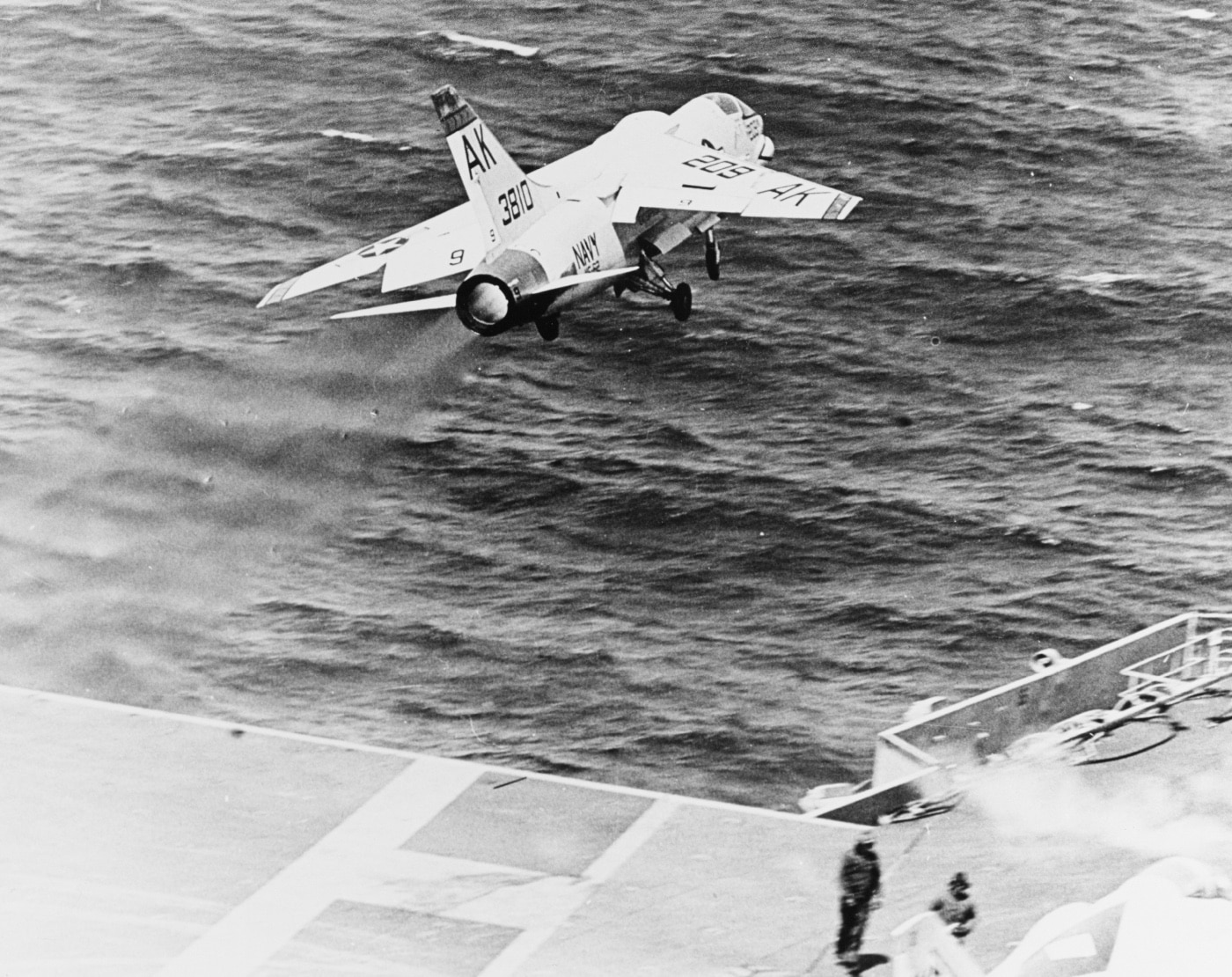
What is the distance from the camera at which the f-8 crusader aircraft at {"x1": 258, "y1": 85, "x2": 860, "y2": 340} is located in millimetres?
50438

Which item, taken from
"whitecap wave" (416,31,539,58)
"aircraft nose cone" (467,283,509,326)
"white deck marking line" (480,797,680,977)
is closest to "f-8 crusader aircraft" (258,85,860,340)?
"aircraft nose cone" (467,283,509,326)

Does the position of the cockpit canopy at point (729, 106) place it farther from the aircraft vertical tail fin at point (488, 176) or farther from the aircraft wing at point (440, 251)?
the aircraft vertical tail fin at point (488, 176)

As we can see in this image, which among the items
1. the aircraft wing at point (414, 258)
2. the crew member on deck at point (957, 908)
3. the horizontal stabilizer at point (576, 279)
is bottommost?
the crew member on deck at point (957, 908)

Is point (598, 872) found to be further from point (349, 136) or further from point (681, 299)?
point (349, 136)

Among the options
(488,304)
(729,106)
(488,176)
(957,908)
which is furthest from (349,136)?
(957,908)

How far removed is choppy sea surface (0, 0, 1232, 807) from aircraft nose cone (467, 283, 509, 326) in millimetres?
21249

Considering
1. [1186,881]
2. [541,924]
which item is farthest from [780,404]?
[1186,881]

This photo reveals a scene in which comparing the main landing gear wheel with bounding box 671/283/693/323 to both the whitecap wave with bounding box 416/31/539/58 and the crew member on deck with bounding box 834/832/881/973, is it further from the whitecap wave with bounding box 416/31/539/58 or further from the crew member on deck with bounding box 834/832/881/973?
the whitecap wave with bounding box 416/31/539/58

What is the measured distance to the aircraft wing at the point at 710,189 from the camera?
55562 mm

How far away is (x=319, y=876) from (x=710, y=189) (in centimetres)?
2544

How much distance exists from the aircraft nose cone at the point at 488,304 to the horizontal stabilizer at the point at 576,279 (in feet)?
2.42

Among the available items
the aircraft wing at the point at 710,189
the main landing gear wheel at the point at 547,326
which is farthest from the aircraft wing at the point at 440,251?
the aircraft wing at the point at 710,189

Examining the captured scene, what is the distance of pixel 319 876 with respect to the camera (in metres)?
46.8

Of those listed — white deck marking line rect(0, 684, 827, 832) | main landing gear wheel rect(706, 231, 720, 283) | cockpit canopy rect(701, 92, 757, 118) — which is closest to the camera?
white deck marking line rect(0, 684, 827, 832)
